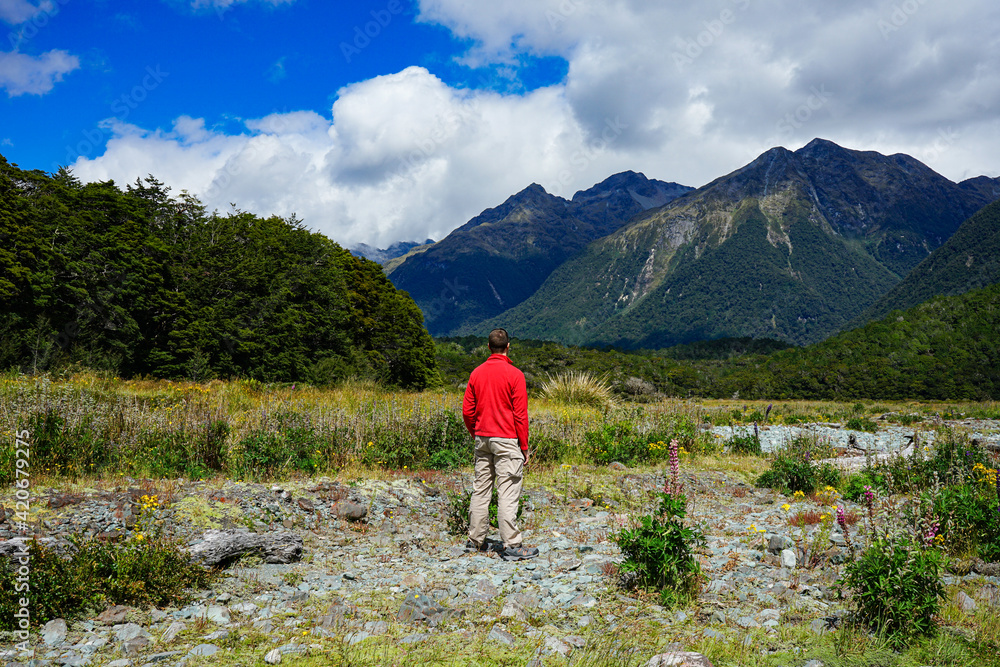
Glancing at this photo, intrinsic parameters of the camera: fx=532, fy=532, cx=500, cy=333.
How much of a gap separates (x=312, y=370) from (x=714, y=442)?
20.9 metres

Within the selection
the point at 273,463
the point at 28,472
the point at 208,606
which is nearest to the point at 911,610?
the point at 208,606

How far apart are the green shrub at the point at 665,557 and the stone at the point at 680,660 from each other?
1162mm

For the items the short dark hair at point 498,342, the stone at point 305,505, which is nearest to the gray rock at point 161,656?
the stone at point 305,505

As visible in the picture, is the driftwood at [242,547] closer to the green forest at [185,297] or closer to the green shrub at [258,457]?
the green shrub at [258,457]

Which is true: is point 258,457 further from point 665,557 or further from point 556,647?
point 665,557

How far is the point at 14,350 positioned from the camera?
61.2ft

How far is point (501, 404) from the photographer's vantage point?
6.20m

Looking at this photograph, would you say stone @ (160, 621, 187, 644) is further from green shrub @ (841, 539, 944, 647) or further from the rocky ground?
green shrub @ (841, 539, 944, 647)

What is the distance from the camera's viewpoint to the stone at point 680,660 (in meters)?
3.38

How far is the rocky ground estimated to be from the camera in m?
3.73

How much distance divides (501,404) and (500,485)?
93cm

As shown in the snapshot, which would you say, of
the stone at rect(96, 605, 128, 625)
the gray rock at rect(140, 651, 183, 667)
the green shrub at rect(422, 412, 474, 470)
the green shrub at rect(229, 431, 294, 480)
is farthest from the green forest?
the gray rock at rect(140, 651, 183, 667)

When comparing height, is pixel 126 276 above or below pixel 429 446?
above

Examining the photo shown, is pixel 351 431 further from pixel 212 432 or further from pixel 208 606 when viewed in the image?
pixel 208 606
